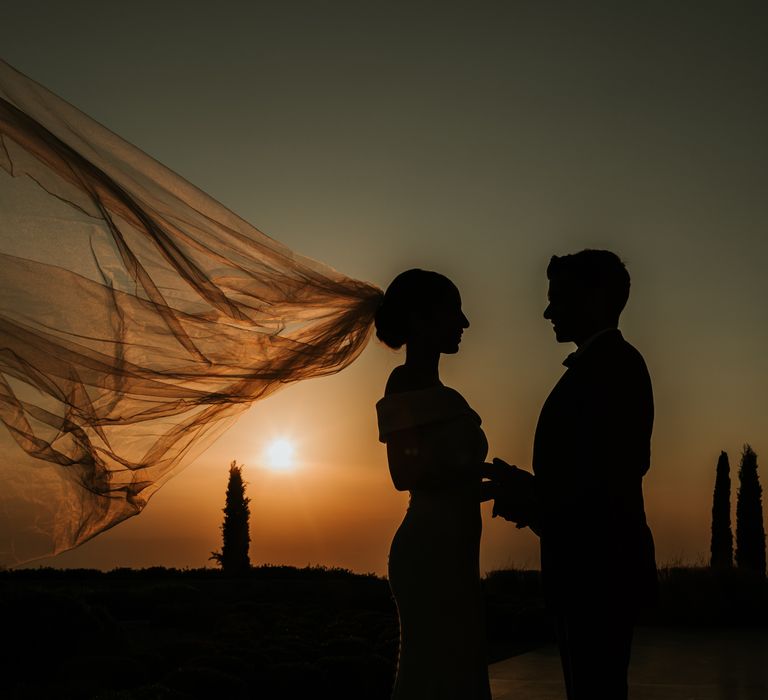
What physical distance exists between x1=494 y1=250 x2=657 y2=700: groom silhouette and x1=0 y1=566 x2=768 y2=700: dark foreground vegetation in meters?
4.47

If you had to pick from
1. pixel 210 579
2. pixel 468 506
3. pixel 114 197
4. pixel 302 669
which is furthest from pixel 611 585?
pixel 210 579

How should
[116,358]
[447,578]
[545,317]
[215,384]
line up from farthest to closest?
[215,384] < [116,358] < [447,578] < [545,317]

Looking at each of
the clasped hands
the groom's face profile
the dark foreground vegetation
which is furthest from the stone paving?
the groom's face profile

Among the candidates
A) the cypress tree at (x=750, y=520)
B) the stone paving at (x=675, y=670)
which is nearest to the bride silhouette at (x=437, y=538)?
the stone paving at (x=675, y=670)

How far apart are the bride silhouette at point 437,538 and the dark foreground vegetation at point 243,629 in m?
3.43

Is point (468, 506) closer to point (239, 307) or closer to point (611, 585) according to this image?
point (611, 585)

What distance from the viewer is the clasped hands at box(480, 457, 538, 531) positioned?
3.89 meters

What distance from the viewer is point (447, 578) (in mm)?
4039

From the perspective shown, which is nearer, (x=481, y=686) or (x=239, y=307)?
(x=481, y=686)

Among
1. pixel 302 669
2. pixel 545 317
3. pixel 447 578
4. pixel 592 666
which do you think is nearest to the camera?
pixel 592 666

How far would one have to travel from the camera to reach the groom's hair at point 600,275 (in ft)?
11.6

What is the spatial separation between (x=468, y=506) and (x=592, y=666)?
1051mm

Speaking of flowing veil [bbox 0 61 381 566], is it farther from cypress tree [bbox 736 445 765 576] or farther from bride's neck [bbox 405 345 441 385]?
cypress tree [bbox 736 445 765 576]

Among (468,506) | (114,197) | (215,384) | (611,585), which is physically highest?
(114,197)
